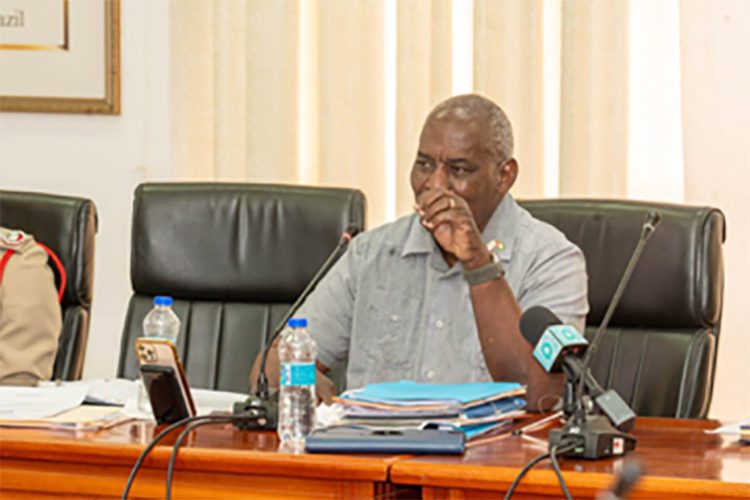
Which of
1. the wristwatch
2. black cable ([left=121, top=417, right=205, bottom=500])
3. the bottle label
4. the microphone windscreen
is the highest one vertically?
the wristwatch

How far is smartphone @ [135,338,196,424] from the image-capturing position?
2145mm

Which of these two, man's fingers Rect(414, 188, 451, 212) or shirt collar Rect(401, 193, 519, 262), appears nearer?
man's fingers Rect(414, 188, 451, 212)

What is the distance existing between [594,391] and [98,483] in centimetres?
75

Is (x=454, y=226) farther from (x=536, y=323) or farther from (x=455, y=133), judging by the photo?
(x=536, y=323)

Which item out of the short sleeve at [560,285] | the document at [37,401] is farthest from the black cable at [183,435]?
the short sleeve at [560,285]

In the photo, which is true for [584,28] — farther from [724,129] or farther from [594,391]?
[594,391]

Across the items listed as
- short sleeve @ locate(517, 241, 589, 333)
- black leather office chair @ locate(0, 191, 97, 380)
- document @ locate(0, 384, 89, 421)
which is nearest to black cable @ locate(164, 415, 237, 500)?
document @ locate(0, 384, 89, 421)

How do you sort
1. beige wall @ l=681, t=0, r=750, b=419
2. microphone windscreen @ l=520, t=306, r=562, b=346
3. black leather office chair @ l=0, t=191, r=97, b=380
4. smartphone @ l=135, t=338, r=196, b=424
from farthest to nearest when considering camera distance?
beige wall @ l=681, t=0, r=750, b=419 → black leather office chair @ l=0, t=191, r=97, b=380 → smartphone @ l=135, t=338, r=196, b=424 → microphone windscreen @ l=520, t=306, r=562, b=346

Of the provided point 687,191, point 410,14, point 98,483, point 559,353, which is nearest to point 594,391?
point 559,353

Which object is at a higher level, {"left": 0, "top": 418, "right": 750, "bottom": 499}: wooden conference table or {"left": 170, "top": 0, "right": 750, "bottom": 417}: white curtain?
{"left": 170, "top": 0, "right": 750, "bottom": 417}: white curtain

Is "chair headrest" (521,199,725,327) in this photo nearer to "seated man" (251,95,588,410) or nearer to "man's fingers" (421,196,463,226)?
"seated man" (251,95,588,410)

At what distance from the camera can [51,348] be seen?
10.0 ft

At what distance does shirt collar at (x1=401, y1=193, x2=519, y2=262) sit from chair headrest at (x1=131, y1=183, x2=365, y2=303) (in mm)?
201

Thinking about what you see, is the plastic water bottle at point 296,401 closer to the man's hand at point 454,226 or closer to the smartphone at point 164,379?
the smartphone at point 164,379
